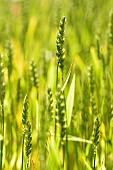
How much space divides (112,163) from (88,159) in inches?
13.8

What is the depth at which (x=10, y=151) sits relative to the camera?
1.32 meters

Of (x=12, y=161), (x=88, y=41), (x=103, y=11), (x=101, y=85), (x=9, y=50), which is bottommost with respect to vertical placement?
(x=12, y=161)

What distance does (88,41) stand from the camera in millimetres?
2180

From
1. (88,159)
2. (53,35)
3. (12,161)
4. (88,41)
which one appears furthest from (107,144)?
(53,35)

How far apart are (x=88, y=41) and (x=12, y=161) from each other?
40.1 inches

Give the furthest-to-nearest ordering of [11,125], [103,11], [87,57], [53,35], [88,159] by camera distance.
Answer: [103,11] < [53,35] < [87,57] < [11,125] < [88,159]

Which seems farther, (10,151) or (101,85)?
(101,85)

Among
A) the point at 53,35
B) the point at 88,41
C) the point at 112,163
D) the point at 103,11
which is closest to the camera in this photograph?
the point at 112,163

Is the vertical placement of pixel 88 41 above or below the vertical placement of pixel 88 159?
above

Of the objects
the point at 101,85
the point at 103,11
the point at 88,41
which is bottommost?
the point at 101,85

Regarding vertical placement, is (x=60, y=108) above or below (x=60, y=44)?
below

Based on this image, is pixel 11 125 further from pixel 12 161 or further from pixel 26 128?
pixel 26 128

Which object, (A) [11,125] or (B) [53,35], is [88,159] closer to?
(A) [11,125]

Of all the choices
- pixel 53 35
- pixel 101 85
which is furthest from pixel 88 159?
pixel 53 35
